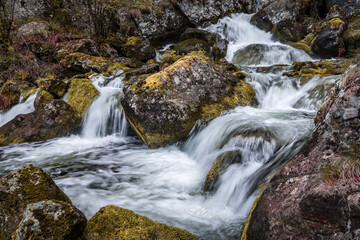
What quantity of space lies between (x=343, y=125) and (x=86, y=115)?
7036mm

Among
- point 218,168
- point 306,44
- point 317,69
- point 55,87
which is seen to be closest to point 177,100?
point 218,168

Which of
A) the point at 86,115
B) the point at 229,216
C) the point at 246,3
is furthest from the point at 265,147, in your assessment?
the point at 246,3

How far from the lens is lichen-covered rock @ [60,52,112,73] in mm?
10477

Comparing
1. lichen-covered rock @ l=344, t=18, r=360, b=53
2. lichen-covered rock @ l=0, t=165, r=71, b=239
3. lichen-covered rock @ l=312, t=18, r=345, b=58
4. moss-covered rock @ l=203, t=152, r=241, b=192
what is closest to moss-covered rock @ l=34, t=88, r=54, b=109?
lichen-covered rock @ l=0, t=165, r=71, b=239

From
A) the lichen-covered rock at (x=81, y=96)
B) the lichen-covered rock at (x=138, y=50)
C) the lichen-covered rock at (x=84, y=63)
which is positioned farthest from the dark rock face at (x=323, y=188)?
the lichen-covered rock at (x=138, y=50)

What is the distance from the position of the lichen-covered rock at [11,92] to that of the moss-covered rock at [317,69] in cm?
1052

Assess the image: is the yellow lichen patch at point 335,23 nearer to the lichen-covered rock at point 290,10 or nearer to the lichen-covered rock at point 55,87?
the lichen-covered rock at point 290,10

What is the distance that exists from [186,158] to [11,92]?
8.39 metres

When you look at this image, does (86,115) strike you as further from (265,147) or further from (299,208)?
(299,208)

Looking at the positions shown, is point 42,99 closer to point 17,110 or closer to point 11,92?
point 17,110

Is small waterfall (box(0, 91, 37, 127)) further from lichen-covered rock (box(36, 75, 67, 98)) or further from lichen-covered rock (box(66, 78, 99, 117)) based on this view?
lichen-covered rock (box(66, 78, 99, 117))

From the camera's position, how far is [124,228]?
2.08 m

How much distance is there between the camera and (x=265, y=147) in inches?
157

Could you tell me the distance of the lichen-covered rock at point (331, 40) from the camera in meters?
Answer: 10.3
